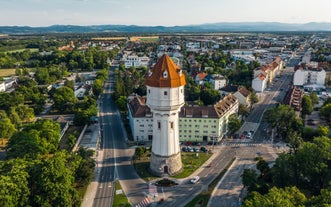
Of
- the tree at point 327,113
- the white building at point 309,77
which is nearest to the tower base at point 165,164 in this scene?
the tree at point 327,113

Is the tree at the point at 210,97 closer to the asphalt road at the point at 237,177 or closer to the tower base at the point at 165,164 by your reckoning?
the asphalt road at the point at 237,177

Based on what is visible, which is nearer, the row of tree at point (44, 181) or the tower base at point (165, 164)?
the row of tree at point (44, 181)

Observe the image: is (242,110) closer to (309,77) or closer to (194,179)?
(194,179)

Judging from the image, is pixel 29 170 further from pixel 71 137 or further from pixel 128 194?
pixel 71 137

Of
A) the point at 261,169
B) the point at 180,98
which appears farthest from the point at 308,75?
the point at 180,98

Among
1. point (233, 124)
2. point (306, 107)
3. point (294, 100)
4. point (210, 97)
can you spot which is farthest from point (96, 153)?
point (294, 100)

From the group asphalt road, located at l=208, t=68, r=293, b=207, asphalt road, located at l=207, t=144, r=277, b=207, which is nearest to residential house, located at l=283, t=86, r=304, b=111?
asphalt road, located at l=208, t=68, r=293, b=207

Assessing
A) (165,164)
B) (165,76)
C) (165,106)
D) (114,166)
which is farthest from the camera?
(114,166)

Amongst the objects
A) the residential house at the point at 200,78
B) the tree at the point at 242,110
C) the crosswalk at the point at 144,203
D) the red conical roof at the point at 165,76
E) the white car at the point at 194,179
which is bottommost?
the crosswalk at the point at 144,203
